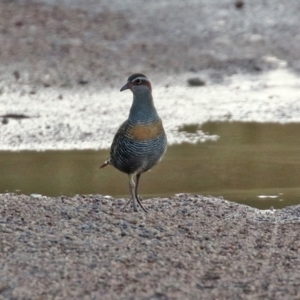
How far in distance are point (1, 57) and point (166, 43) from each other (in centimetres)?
224

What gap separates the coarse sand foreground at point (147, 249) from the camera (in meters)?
5.88

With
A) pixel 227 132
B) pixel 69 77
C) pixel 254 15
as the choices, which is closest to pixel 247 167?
pixel 227 132

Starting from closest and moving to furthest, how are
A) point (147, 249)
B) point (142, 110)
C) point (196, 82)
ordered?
1. point (147, 249)
2. point (142, 110)
3. point (196, 82)

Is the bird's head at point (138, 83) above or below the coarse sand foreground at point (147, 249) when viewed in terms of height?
above

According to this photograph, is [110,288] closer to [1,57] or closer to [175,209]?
[175,209]

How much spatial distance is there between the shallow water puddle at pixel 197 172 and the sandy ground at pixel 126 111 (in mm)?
509

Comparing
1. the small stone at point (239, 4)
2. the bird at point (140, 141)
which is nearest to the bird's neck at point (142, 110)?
the bird at point (140, 141)

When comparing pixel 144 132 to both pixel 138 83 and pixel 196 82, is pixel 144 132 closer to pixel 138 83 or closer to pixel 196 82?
pixel 138 83

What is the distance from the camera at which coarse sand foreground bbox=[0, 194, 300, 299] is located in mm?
5875

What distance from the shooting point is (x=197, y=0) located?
1596 centimetres

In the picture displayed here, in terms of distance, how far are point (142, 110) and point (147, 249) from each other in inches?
66.4

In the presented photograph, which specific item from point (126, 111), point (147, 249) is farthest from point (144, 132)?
point (126, 111)

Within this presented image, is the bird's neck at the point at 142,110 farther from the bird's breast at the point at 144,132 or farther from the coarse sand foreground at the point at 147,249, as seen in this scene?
the coarse sand foreground at the point at 147,249

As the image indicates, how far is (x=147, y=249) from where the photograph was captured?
21.9 ft
